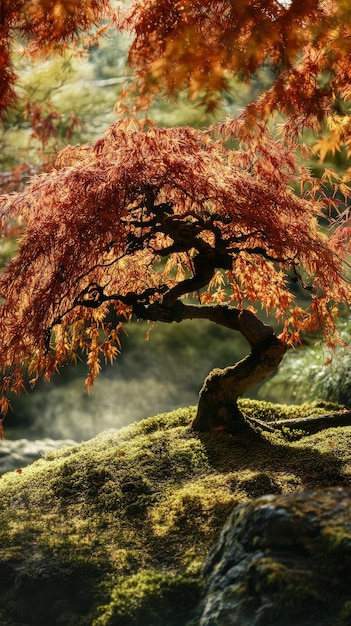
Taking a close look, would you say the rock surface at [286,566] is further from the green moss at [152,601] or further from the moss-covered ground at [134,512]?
the moss-covered ground at [134,512]

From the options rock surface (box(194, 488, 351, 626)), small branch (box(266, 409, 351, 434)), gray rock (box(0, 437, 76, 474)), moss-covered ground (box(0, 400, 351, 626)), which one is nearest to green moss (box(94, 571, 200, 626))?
moss-covered ground (box(0, 400, 351, 626))

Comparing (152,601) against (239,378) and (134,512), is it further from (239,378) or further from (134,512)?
(239,378)

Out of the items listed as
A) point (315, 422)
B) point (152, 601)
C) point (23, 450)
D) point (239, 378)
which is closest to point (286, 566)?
point (152, 601)

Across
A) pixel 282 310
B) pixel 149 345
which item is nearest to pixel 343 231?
pixel 282 310

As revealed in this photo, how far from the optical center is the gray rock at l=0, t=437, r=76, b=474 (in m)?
5.02

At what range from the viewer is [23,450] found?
210 inches

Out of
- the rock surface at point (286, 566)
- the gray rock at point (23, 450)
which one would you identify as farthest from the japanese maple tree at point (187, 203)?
the gray rock at point (23, 450)

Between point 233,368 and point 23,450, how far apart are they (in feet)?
7.81

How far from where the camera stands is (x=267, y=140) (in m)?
3.23

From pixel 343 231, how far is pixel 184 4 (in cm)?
149

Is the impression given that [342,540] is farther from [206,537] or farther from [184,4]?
[184,4]

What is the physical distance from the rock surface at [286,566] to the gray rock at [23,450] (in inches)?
111

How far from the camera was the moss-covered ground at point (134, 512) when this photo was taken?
2486 millimetres

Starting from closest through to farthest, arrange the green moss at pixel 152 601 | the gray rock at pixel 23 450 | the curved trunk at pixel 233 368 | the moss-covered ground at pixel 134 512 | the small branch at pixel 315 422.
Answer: the green moss at pixel 152 601, the moss-covered ground at pixel 134 512, the curved trunk at pixel 233 368, the small branch at pixel 315 422, the gray rock at pixel 23 450
